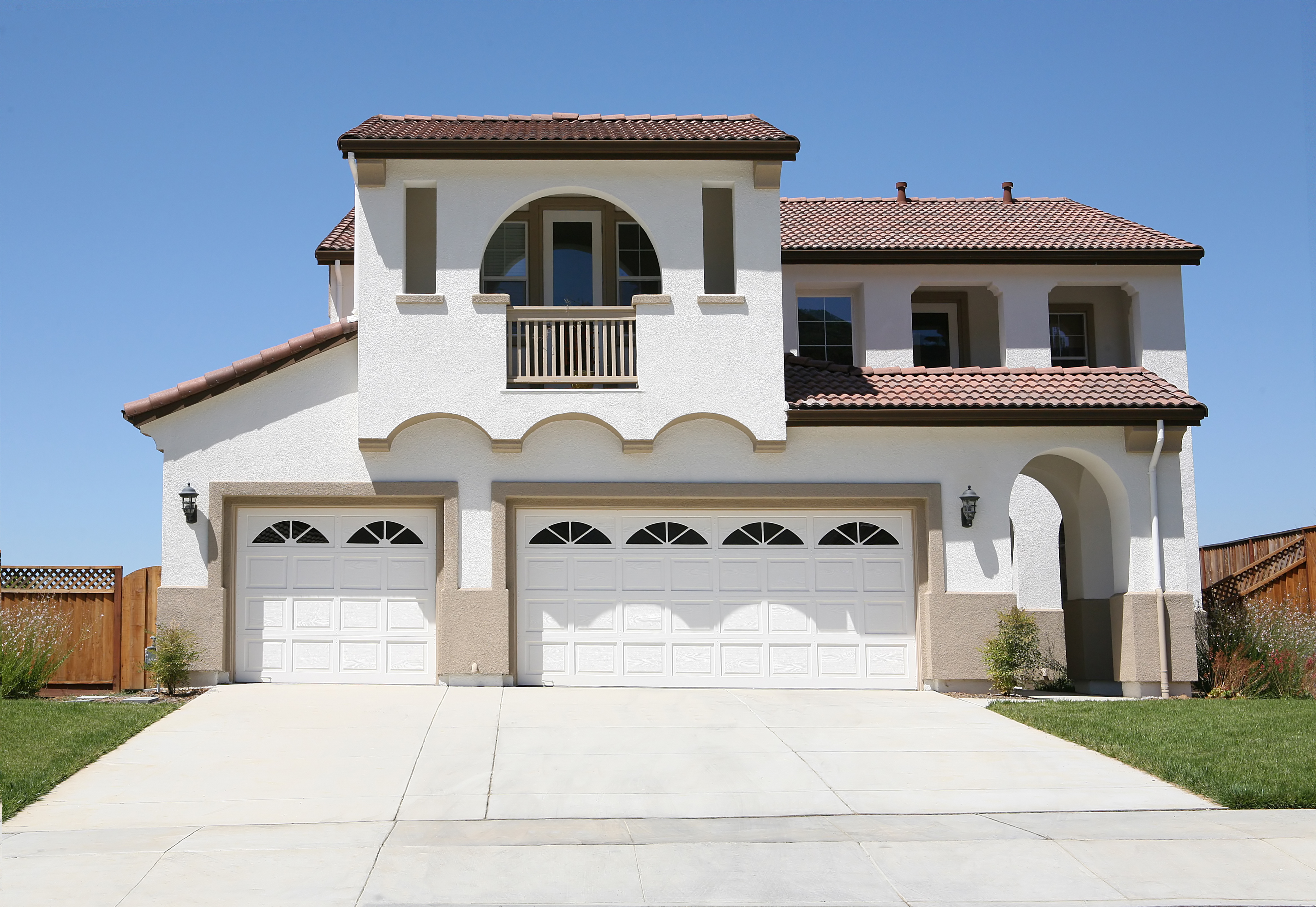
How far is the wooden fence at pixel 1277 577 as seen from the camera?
19.2 m

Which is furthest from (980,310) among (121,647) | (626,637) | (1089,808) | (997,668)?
(121,647)

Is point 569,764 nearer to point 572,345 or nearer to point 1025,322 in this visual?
point 572,345

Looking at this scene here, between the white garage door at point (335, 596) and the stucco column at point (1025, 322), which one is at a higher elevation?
the stucco column at point (1025, 322)

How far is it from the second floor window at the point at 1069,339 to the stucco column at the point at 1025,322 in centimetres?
73

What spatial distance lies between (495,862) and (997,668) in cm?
901

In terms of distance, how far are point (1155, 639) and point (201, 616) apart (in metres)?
12.3

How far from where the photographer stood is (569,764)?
36.9ft

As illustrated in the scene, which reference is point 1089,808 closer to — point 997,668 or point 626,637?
point 997,668

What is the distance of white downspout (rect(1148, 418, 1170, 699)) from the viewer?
15.8 meters

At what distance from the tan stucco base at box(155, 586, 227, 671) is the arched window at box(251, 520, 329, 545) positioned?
897mm

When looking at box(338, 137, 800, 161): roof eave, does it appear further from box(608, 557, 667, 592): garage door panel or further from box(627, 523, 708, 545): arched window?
box(608, 557, 667, 592): garage door panel

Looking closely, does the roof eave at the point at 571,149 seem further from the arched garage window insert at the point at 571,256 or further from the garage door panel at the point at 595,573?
the garage door panel at the point at 595,573

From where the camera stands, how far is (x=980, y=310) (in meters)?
22.1

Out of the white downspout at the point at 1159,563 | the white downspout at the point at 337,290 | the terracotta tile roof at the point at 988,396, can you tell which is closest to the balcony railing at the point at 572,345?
the terracotta tile roof at the point at 988,396
